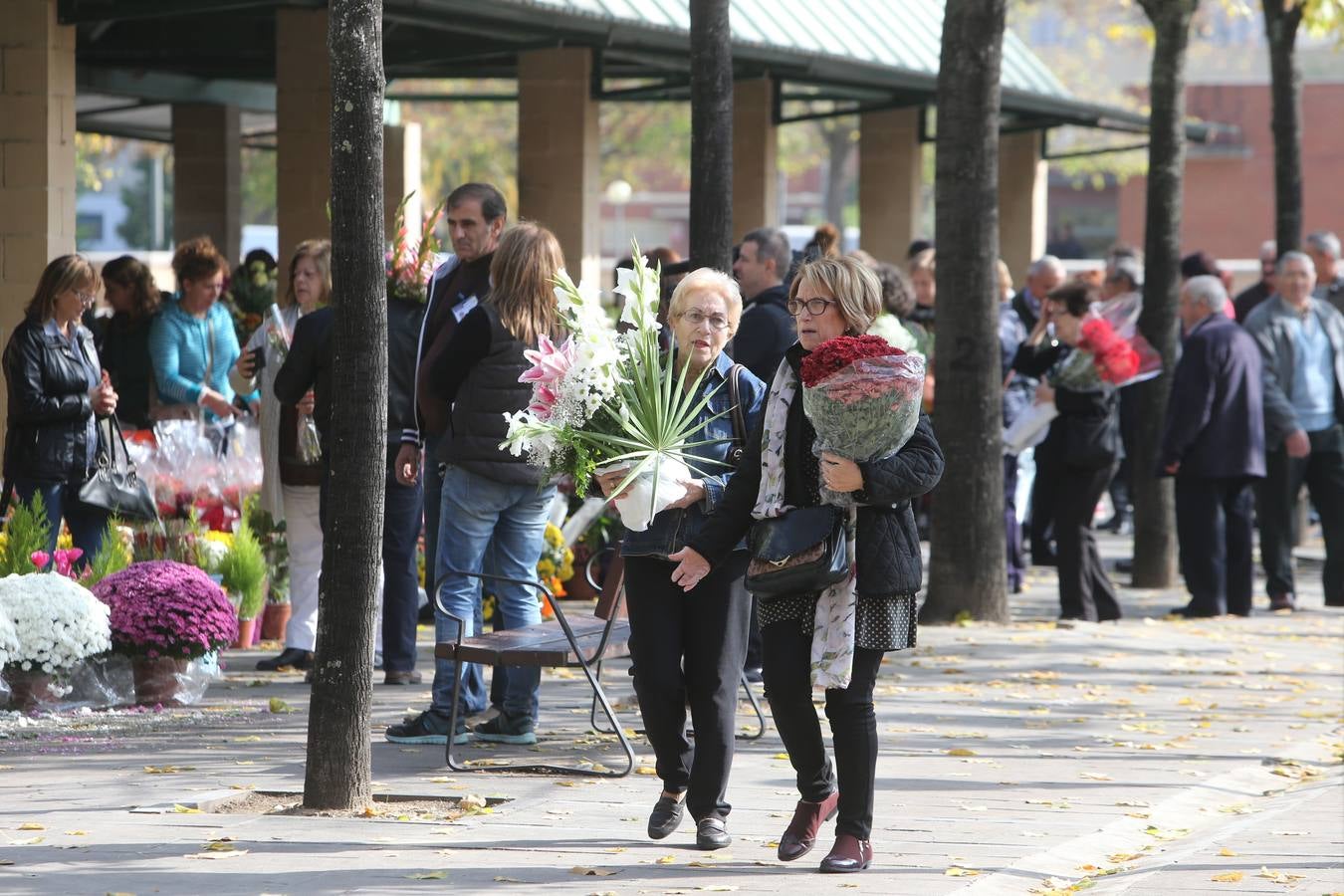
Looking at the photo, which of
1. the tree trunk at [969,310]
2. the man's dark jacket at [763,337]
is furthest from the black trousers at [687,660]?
the tree trunk at [969,310]

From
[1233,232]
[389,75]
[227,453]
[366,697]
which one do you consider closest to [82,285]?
[227,453]

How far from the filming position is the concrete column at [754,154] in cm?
2073

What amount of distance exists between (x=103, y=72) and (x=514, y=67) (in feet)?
14.3

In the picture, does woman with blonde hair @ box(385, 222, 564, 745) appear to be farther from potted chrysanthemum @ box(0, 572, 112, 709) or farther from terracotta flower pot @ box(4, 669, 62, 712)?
terracotta flower pot @ box(4, 669, 62, 712)

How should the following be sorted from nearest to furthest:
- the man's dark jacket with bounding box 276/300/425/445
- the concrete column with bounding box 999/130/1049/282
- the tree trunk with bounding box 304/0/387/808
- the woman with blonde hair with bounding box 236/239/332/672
A: the tree trunk with bounding box 304/0/387/808 < the man's dark jacket with bounding box 276/300/425/445 < the woman with blonde hair with bounding box 236/239/332/672 < the concrete column with bounding box 999/130/1049/282

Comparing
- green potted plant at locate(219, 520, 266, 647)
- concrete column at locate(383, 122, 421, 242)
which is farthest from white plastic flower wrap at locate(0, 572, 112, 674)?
concrete column at locate(383, 122, 421, 242)

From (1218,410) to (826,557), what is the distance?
768 centimetres

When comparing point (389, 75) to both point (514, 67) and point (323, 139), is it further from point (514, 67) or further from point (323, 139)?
point (323, 139)

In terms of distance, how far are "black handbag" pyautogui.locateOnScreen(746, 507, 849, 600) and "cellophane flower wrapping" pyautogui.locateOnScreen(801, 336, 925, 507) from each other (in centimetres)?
12

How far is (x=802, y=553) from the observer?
612 cm

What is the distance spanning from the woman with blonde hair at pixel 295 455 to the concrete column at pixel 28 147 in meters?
3.20

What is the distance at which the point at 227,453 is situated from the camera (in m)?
11.6

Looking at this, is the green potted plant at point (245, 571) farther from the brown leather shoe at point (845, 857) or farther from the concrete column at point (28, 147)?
the brown leather shoe at point (845, 857)

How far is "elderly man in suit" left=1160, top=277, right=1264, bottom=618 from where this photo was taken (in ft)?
43.0
